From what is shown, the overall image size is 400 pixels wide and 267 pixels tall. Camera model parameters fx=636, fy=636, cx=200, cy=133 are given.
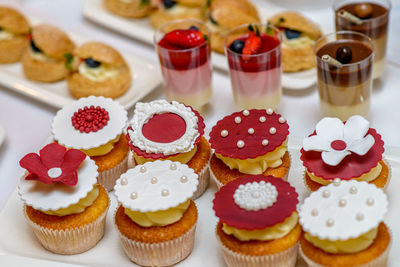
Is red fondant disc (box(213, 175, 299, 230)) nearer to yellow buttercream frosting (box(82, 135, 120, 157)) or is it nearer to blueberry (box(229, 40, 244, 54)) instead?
→ yellow buttercream frosting (box(82, 135, 120, 157))

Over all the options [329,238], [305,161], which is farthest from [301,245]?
[305,161]

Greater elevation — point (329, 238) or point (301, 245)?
point (329, 238)

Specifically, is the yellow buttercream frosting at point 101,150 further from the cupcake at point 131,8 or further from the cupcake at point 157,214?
the cupcake at point 131,8

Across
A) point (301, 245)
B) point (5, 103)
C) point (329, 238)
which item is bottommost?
point (5, 103)

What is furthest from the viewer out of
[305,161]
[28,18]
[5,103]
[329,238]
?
[28,18]

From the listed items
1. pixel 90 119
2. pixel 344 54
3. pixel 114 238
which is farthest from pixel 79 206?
pixel 344 54

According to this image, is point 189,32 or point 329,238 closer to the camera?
point 329,238

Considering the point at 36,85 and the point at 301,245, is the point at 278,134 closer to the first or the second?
the point at 301,245

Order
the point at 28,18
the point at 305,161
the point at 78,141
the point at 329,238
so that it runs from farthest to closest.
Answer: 1. the point at 28,18
2. the point at 78,141
3. the point at 305,161
4. the point at 329,238
